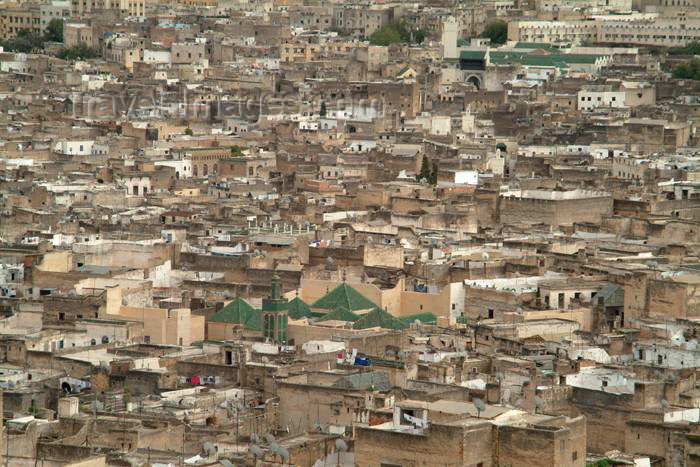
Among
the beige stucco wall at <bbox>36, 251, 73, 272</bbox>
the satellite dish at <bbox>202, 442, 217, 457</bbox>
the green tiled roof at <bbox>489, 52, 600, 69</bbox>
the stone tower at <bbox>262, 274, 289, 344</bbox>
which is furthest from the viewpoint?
the green tiled roof at <bbox>489, 52, 600, 69</bbox>

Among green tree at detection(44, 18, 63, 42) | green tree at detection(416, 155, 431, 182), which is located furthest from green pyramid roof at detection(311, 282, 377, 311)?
green tree at detection(44, 18, 63, 42)

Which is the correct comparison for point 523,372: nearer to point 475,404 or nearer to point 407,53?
point 475,404

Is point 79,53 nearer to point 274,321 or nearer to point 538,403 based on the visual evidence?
point 274,321

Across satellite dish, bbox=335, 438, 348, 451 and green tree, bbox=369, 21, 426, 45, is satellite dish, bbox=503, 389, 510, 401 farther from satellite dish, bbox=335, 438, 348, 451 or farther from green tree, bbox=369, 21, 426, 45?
green tree, bbox=369, 21, 426, 45

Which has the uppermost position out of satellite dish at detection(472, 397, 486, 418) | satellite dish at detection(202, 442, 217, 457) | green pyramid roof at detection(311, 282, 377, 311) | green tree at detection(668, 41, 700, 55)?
satellite dish at detection(472, 397, 486, 418)

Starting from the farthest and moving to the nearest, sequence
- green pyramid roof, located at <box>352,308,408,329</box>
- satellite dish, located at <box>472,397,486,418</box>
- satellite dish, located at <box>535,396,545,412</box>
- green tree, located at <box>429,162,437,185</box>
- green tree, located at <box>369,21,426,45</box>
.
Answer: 1. green tree, located at <box>369,21,426,45</box>
2. green tree, located at <box>429,162,437,185</box>
3. green pyramid roof, located at <box>352,308,408,329</box>
4. satellite dish, located at <box>535,396,545,412</box>
5. satellite dish, located at <box>472,397,486,418</box>
